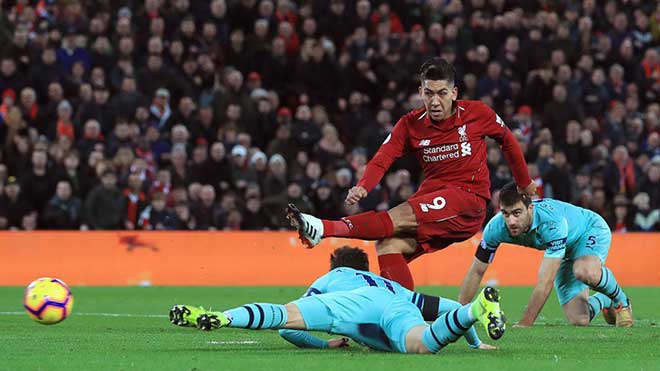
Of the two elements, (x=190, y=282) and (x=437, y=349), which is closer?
(x=437, y=349)

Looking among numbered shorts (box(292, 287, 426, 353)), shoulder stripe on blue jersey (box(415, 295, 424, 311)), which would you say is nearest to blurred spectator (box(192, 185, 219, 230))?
shoulder stripe on blue jersey (box(415, 295, 424, 311))

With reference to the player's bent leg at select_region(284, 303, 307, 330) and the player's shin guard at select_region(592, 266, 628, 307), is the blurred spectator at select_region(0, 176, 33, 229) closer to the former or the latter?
the player's shin guard at select_region(592, 266, 628, 307)

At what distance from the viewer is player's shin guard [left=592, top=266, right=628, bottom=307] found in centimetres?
1224

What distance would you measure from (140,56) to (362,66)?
3820 millimetres

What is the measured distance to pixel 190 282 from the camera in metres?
18.8

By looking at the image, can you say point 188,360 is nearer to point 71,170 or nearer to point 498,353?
point 498,353

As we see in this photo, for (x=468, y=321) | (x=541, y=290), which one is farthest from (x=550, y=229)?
(x=468, y=321)

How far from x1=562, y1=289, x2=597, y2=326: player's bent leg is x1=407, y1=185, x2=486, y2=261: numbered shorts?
254 centimetres

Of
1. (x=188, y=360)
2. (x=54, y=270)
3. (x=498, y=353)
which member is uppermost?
(x=54, y=270)

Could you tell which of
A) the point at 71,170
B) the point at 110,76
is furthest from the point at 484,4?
the point at 71,170

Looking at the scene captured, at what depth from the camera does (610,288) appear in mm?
12312

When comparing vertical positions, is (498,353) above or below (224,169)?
below

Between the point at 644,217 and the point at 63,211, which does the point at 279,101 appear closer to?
the point at 63,211

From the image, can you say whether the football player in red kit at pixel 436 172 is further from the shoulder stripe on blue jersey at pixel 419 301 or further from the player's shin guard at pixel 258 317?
the player's shin guard at pixel 258 317
